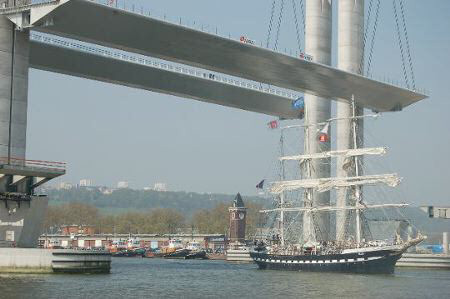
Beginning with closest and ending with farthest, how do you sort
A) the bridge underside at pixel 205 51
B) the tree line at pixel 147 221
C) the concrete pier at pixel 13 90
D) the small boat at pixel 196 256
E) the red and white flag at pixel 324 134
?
1. the concrete pier at pixel 13 90
2. the bridge underside at pixel 205 51
3. the red and white flag at pixel 324 134
4. the small boat at pixel 196 256
5. the tree line at pixel 147 221

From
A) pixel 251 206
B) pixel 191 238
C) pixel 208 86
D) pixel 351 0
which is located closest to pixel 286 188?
pixel 208 86

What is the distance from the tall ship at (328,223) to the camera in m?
68.5

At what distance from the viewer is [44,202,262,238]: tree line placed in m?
172

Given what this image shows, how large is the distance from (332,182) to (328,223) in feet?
28.7

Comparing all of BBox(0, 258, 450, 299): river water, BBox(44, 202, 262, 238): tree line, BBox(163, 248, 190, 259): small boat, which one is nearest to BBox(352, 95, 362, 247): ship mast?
→ BBox(0, 258, 450, 299): river water

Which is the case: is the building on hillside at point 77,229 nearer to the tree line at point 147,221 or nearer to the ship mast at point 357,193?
the tree line at point 147,221

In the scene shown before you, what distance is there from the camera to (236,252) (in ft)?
349

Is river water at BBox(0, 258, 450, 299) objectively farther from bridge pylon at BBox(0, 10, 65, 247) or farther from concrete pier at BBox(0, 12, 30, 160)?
concrete pier at BBox(0, 12, 30, 160)

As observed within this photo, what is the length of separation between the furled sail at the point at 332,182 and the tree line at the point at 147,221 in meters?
80.5

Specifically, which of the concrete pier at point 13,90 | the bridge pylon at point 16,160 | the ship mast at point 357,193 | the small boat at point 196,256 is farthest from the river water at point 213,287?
the small boat at point 196,256

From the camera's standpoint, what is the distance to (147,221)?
591ft

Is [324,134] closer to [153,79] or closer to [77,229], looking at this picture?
[153,79]

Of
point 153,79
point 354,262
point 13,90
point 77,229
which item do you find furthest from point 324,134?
point 77,229

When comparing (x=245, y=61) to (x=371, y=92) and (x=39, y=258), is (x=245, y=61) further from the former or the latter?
(x=39, y=258)
